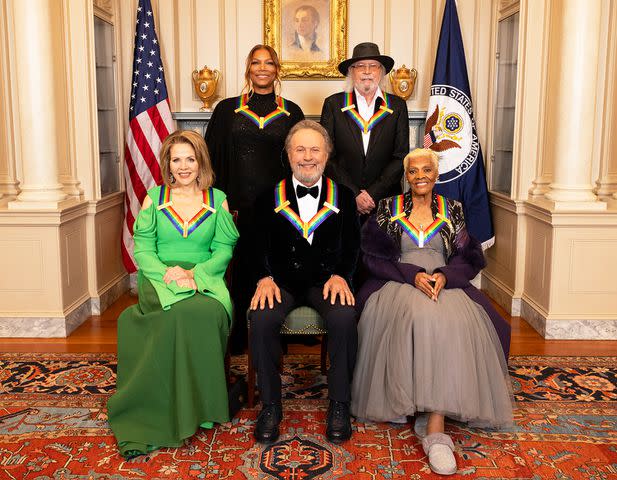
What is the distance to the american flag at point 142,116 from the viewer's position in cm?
602

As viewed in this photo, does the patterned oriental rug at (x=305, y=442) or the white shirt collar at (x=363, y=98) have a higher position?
the white shirt collar at (x=363, y=98)

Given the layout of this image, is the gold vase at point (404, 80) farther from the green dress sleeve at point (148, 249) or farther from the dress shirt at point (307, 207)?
the green dress sleeve at point (148, 249)

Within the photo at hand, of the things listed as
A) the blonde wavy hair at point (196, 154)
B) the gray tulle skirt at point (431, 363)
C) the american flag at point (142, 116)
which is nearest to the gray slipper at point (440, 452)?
the gray tulle skirt at point (431, 363)

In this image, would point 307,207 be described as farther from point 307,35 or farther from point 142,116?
point 307,35

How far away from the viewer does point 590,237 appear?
4922 mm

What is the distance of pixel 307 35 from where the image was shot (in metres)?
6.42

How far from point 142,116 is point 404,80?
2.32 meters

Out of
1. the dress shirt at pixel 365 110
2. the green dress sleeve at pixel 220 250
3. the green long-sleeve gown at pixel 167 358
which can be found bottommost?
the green long-sleeve gown at pixel 167 358

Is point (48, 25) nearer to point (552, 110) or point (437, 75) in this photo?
point (437, 75)

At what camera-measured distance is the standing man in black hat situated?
15.0 feet

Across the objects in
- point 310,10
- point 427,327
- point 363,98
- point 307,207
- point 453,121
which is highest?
point 310,10

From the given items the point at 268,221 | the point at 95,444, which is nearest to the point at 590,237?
the point at 268,221

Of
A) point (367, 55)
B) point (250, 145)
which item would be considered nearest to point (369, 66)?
point (367, 55)

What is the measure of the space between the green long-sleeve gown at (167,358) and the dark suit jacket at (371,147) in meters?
1.39
